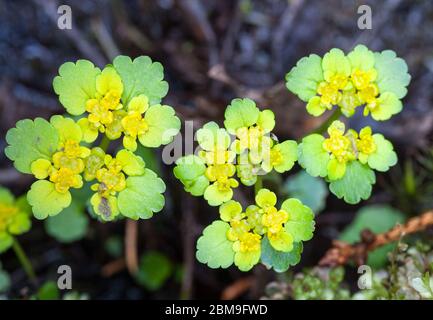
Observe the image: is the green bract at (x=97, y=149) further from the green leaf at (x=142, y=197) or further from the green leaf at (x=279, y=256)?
the green leaf at (x=279, y=256)

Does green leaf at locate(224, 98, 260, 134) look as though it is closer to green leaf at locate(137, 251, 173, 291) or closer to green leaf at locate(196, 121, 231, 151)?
green leaf at locate(196, 121, 231, 151)

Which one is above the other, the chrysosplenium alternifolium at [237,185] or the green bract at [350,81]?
the green bract at [350,81]

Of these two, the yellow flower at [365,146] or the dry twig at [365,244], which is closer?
the yellow flower at [365,146]

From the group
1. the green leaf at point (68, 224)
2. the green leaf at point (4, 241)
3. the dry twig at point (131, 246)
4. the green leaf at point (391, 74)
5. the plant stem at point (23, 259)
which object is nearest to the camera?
the green leaf at point (391, 74)

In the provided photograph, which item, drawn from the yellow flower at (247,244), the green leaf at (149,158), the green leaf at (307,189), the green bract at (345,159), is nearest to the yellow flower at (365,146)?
the green bract at (345,159)

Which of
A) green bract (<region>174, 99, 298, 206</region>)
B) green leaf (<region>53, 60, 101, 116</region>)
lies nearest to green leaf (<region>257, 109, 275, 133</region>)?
green bract (<region>174, 99, 298, 206</region>)

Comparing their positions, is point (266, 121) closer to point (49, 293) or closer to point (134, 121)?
point (134, 121)
